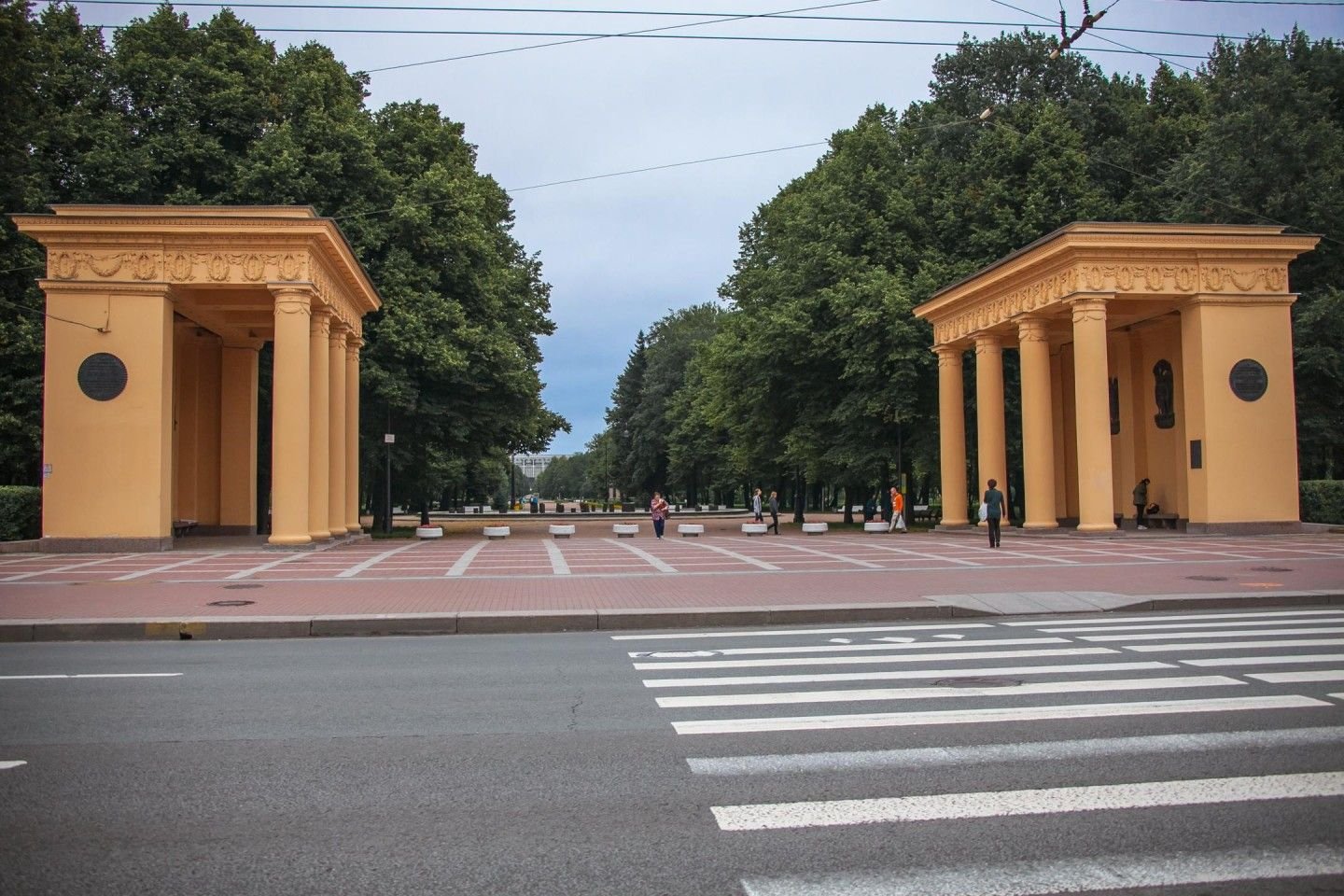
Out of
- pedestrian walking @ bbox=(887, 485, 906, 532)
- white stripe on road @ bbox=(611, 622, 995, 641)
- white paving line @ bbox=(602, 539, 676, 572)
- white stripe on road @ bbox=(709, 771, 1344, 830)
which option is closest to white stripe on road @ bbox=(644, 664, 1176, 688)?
white stripe on road @ bbox=(611, 622, 995, 641)

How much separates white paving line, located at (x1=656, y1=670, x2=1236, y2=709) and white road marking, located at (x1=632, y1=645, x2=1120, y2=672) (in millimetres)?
1495

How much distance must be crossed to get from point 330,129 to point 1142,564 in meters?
29.3

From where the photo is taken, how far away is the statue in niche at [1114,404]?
117 ft

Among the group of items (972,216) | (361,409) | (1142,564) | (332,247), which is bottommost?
(1142,564)

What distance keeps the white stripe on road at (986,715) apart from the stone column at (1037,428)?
25455 mm

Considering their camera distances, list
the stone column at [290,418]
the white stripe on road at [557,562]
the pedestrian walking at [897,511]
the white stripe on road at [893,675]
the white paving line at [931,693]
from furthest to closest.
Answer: the pedestrian walking at [897,511] → the stone column at [290,418] → the white stripe on road at [557,562] → the white stripe on road at [893,675] → the white paving line at [931,693]

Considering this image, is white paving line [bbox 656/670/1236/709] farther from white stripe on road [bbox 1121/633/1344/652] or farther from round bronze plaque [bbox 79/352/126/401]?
round bronze plaque [bbox 79/352/126/401]

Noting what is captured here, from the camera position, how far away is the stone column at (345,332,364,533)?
3469 cm

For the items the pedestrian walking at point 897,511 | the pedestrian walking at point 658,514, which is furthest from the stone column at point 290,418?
the pedestrian walking at point 897,511

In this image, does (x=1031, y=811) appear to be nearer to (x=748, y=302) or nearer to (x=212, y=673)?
(x=212, y=673)

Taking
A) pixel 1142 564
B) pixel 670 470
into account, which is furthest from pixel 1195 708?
pixel 670 470

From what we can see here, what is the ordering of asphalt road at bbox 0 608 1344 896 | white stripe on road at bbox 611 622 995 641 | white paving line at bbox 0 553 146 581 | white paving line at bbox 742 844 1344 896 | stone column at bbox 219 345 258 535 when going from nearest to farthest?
1. white paving line at bbox 742 844 1344 896
2. asphalt road at bbox 0 608 1344 896
3. white stripe on road at bbox 611 622 995 641
4. white paving line at bbox 0 553 146 581
5. stone column at bbox 219 345 258 535

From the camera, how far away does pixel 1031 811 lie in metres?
5.35

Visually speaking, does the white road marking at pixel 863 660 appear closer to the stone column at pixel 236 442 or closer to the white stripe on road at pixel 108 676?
the white stripe on road at pixel 108 676
